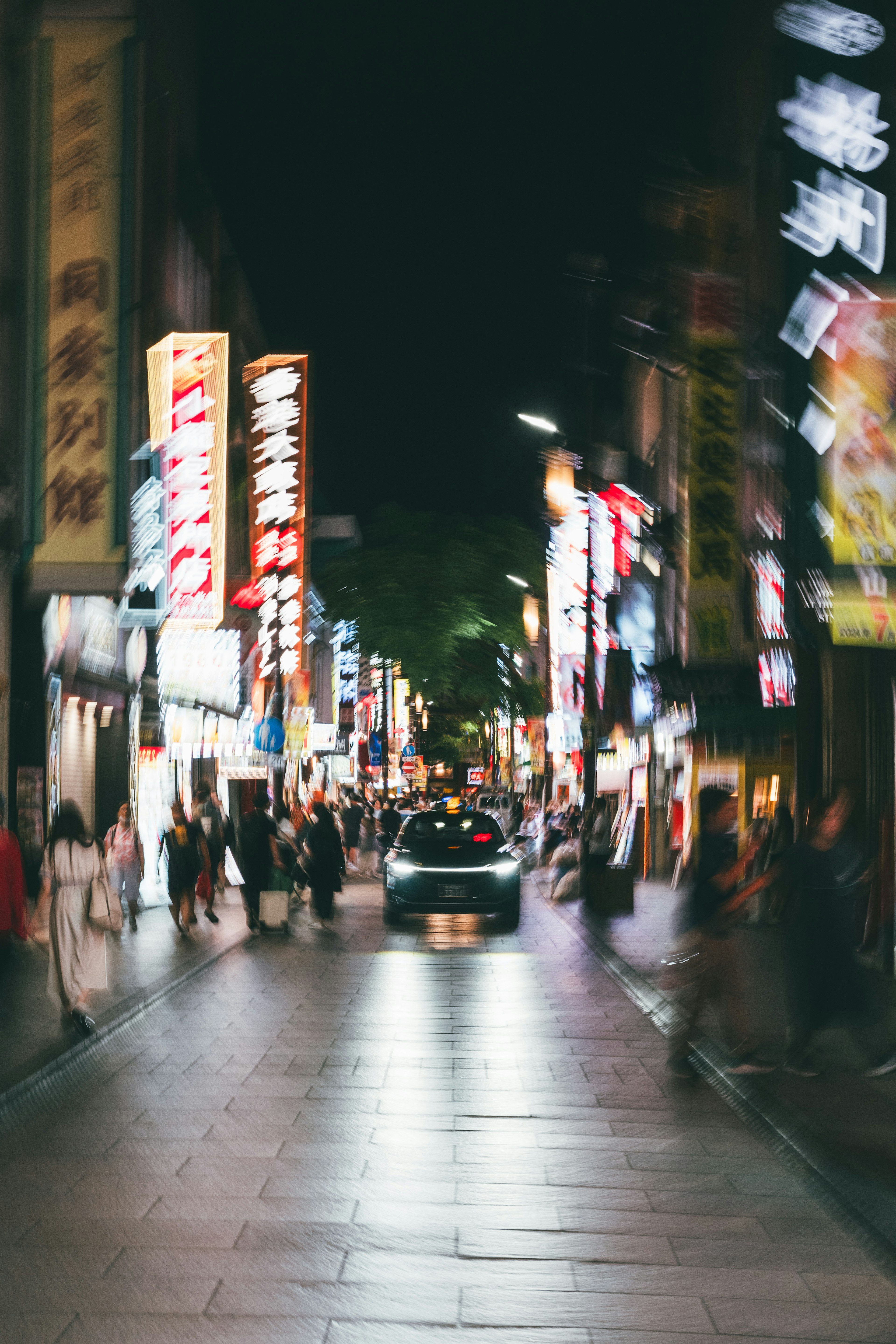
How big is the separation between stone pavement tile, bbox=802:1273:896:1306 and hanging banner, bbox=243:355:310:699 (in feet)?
94.7

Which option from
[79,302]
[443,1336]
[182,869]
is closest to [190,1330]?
[443,1336]

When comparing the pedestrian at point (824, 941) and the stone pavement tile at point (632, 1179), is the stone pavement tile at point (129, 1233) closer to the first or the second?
the stone pavement tile at point (632, 1179)

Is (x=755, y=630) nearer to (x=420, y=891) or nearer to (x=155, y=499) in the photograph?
(x=420, y=891)

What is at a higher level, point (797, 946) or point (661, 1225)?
point (797, 946)

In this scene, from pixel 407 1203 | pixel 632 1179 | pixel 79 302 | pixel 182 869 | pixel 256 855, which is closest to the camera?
pixel 407 1203

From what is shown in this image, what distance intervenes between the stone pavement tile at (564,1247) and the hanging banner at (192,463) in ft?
60.0

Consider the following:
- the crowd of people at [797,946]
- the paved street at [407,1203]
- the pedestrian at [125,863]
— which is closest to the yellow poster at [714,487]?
the pedestrian at [125,863]

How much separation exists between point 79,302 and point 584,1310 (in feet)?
39.0

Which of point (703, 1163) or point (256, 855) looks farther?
point (256, 855)

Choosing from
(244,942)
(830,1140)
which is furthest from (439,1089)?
(244,942)

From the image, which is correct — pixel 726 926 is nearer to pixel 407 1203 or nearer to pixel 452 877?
pixel 407 1203

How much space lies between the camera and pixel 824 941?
9.45 m

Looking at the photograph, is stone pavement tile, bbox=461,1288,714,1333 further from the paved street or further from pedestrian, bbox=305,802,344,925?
pedestrian, bbox=305,802,344,925

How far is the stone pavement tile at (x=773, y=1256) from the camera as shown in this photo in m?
5.89
